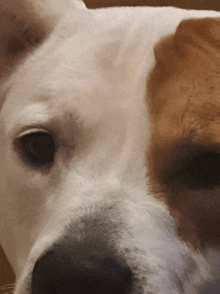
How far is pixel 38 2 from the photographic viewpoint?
4.32ft

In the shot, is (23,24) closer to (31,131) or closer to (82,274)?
(31,131)

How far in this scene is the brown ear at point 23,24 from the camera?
1318mm

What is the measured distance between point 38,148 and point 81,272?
426 mm

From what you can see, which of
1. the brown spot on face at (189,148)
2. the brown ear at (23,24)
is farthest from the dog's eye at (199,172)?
the brown ear at (23,24)

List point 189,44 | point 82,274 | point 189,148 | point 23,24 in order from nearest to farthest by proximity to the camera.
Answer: point 82,274
point 189,148
point 189,44
point 23,24

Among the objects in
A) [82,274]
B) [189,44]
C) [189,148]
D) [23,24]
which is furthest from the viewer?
[23,24]

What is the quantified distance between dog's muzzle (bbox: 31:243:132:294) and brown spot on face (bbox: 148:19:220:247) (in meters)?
0.19

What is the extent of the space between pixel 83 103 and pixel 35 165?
229 mm

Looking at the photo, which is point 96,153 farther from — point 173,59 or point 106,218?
point 173,59

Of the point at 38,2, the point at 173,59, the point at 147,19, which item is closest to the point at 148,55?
the point at 173,59

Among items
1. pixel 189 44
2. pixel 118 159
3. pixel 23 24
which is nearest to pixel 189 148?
pixel 118 159

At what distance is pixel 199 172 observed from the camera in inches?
36.6

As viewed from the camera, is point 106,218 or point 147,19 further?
point 147,19

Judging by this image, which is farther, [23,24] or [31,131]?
[23,24]
